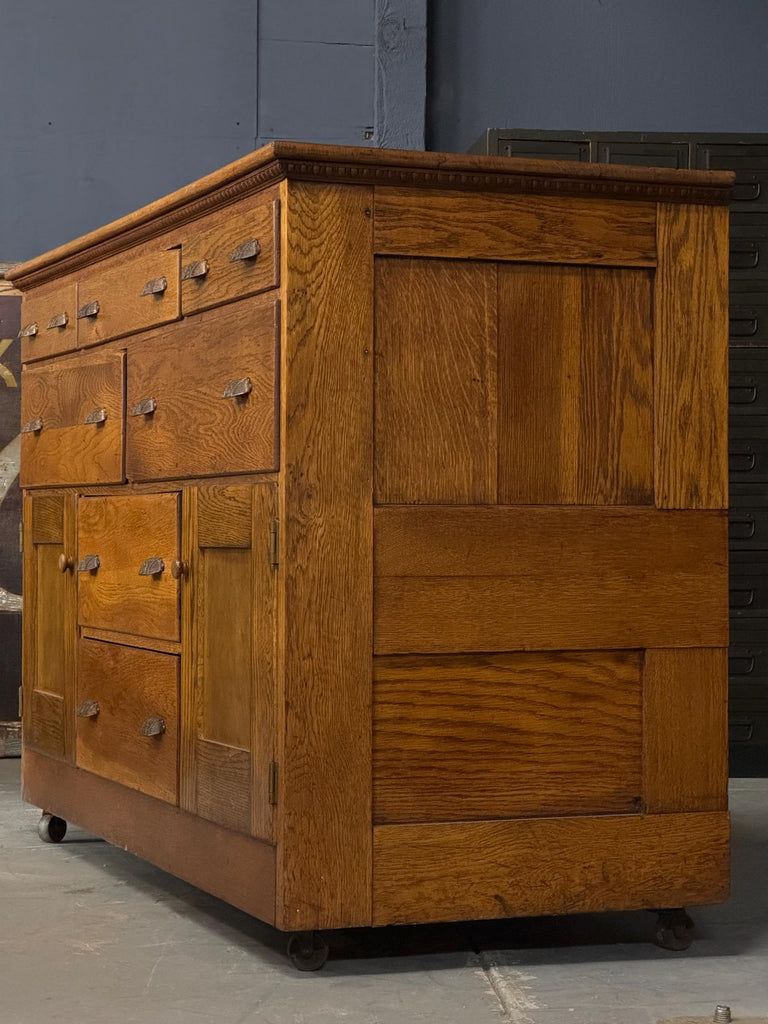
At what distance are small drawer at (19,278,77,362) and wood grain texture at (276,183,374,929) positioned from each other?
112cm

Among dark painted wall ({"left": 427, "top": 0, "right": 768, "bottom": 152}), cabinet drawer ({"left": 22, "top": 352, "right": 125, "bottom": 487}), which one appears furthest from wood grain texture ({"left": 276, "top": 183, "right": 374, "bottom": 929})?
dark painted wall ({"left": 427, "top": 0, "right": 768, "bottom": 152})

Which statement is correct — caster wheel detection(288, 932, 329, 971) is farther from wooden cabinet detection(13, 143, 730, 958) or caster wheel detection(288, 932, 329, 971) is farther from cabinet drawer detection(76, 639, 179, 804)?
cabinet drawer detection(76, 639, 179, 804)

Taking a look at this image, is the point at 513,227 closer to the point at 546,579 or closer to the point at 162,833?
the point at 546,579

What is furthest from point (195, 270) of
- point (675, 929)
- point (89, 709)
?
point (675, 929)

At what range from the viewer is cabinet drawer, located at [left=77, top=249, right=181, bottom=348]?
2938 mm

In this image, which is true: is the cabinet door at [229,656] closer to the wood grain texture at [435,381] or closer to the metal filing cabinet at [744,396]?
the wood grain texture at [435,381]

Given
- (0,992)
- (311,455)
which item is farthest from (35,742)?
(311,455)

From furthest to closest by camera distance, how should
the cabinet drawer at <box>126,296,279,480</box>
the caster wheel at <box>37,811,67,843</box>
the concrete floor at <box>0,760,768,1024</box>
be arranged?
the caster wheel at <box>37,811,67,843</box>
the cabinet drawer at <box>126,296,279,480</box>
the concrete floor at <box>0,760,768,1024</box>

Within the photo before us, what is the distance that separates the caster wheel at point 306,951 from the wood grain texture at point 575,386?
0.83 m

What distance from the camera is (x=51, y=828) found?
3605 millimetres

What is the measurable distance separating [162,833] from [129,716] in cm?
27

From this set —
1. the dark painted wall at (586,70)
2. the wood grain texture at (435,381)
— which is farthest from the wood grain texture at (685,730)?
the dark painted wall at (586,70)

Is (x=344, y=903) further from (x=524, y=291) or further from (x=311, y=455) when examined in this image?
(x=524, y=291)

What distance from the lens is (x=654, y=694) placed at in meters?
2.59
